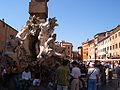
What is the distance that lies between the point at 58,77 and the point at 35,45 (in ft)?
23.3

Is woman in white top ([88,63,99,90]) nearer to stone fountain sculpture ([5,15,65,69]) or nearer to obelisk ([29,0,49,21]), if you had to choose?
stone fountain sculpture ([5,15,65,69])

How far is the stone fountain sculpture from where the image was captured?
1294 centimetres

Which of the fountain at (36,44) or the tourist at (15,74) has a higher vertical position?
the fountain at (36,44)

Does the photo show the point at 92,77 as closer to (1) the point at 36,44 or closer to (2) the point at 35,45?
(1) the point at 36,44

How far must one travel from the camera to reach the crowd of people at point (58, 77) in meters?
7.57

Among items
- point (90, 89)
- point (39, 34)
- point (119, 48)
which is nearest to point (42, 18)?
point (39, 34)

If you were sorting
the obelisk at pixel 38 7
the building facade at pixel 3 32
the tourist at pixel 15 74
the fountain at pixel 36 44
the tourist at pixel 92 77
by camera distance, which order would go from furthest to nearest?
the building facade at pixel 3 32
the obelisk at pixel 38 7
the fountain at pixel 36 44
the tourist at pixel 15 74
the tourist at pixel 92 77

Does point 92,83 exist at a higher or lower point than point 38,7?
lower

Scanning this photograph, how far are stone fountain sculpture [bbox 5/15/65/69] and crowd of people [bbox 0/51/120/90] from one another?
1.73ft

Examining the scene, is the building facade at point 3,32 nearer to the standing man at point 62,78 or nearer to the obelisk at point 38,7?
the obelisk at point 38,7

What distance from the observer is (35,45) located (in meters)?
14.5

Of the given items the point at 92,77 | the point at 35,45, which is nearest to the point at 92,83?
the point at 92,77

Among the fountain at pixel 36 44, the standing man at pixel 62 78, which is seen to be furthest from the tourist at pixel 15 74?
the standing man at pixel 62 78

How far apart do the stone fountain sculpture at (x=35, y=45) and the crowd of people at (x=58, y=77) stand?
528mm
